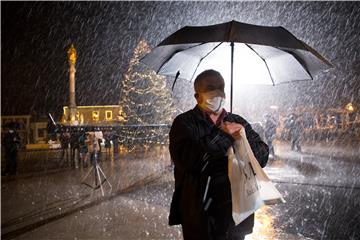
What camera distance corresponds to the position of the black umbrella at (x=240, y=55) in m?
3.34

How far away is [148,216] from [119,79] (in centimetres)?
5096

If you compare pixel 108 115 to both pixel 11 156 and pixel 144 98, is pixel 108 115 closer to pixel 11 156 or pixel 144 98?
pixel 144 98

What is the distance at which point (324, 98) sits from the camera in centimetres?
4372

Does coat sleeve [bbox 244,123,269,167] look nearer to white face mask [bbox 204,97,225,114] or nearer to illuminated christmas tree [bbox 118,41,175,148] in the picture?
white face mask [bbox 204,97,225,114]

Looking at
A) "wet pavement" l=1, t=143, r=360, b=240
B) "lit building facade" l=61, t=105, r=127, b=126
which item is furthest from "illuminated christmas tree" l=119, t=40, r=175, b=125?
"wet pavement" l=1, t=143, r=360, b=240

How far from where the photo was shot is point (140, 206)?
24.1 ft

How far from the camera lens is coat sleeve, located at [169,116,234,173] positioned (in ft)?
8.41

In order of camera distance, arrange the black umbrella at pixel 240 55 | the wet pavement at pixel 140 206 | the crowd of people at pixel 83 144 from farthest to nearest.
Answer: the crowd of people at pixel 83 144
the wet pavement at pixel 140 206
the black umbrella at pixel 240 55

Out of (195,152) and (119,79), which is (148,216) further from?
(119,79)

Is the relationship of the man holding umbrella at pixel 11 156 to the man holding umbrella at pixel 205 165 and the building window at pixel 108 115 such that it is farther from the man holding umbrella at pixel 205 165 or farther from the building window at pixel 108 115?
the building window at pixel 108 115

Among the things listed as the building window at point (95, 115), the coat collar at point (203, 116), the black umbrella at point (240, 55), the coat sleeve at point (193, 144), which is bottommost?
the building window at point (95, 115)

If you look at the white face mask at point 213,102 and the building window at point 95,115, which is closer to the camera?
the white face mask at point 213,102

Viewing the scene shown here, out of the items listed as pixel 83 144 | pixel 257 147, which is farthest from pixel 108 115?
pixel 257 147

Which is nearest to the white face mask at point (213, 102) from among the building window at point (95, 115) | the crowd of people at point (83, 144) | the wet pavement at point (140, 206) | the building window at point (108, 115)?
the wet pavement at point (140, 206)
